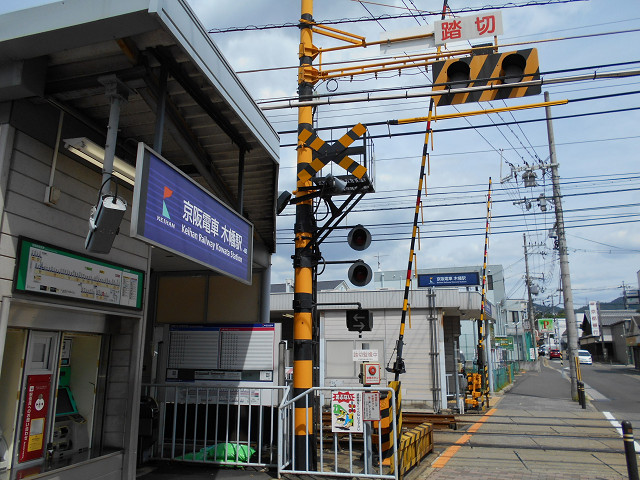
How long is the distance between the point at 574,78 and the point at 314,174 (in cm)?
414

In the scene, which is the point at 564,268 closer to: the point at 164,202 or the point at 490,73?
the point at 490,73

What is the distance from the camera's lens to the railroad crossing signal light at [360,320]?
8.41 meters

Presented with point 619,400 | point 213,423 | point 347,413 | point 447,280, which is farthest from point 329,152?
point 619,400

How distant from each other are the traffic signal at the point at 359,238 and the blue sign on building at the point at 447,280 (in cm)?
968

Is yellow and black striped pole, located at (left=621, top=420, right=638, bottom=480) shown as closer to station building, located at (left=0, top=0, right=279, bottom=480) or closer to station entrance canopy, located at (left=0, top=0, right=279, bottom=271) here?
station building, located at (left=0, top=0, right=279, bottom=480)

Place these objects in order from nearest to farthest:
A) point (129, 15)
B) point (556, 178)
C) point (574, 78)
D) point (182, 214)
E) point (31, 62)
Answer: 1. point (129, 15)
2. point (31, 62)
3. point (182, 214)
4. point (574, 78)
5. point (556, 178)

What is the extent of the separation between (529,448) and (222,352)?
6602mm

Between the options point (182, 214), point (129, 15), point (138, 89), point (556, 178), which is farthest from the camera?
point (556, 178)

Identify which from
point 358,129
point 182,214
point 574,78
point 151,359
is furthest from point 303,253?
point 574,78

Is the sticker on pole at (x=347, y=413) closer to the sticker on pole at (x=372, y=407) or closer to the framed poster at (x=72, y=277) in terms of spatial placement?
the sticker on pole at (x=372, y=407)

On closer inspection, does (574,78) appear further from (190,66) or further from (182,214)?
(182,214)

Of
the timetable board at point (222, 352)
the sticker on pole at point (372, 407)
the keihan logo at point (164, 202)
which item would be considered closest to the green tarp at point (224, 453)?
the timetable board at point (222, 352)

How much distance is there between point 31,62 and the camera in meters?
4.43

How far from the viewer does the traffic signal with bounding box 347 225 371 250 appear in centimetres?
809
